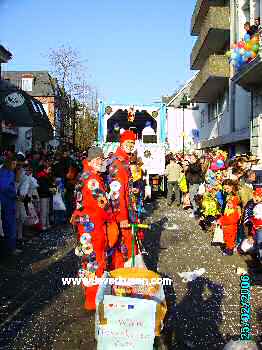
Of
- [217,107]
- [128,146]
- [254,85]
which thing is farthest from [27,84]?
[128,146]

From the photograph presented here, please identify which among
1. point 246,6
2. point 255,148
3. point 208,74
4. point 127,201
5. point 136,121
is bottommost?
point 127,201

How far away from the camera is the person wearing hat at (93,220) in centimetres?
559

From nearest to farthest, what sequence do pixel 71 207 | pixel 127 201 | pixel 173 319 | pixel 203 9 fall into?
1. pixel 173 319
2. pixel 127 201
3. pixel 71 207
4. pixel 203 9

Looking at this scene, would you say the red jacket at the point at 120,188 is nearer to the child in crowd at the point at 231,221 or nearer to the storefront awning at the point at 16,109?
the child in crowd at the point at 231,221

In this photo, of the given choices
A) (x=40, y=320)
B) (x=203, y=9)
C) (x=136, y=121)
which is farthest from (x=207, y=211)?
(x=203, y=9)

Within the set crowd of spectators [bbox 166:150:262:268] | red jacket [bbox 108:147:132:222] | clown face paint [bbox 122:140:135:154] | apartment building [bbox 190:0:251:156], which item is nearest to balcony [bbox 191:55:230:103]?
apartment building [bbox 190:0:251:156]

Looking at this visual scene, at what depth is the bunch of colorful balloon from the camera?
13.5 m

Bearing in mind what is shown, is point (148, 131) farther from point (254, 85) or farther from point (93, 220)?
point (93, 220)

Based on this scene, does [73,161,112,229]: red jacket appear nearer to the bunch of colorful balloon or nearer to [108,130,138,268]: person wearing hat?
[108,130,138,268]: person wearing hat

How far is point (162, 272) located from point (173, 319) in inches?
84.5

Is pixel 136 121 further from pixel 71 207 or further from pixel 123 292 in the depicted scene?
pixel 123 292

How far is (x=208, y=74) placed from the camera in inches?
962

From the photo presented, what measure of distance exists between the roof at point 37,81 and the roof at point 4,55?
26056 millimetres

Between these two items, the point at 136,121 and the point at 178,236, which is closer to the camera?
the point at 178,236
